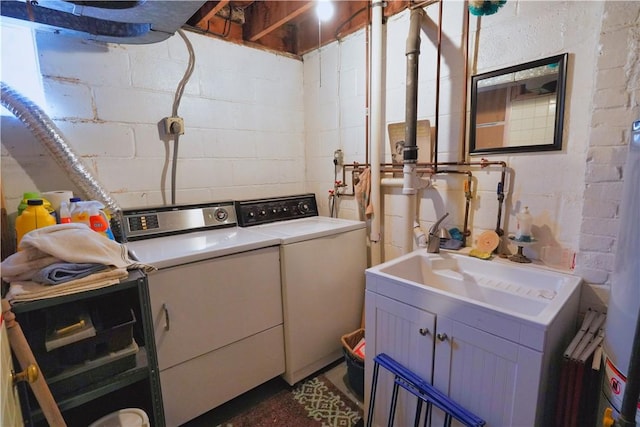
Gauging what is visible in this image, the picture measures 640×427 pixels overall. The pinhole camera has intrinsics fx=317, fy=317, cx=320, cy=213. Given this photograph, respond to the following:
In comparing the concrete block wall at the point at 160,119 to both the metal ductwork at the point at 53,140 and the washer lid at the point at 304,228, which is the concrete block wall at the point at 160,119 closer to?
the metal ductwork at the point at 53,140

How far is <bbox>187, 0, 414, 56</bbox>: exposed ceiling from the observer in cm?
200

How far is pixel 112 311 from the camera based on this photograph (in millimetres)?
1272

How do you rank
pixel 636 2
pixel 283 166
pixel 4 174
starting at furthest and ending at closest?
pixel 283 166
pixel 4 174
pixel 636 2

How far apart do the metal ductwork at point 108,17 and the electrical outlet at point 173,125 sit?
433 millimetres

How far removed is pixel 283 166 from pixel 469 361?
1.92m

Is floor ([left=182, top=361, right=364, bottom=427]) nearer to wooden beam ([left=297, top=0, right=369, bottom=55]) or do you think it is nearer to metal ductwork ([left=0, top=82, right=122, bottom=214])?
metal ductwork ([left=0, top=82, right=122, bottom=214])

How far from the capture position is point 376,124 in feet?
6.72

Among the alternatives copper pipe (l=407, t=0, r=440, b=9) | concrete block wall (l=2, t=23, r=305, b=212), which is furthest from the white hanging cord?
copper pipe (l=407, t=0, r=440, b=9)

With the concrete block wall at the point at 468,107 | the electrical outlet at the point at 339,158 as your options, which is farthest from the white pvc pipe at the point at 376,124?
the electrical outlet at the point at 339,158

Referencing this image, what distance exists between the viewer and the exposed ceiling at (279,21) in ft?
6.55

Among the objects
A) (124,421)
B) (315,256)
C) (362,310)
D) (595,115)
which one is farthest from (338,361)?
(595,115)

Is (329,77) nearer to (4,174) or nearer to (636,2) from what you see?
(636,2)

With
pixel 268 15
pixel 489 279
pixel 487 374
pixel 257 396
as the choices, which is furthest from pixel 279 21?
pixel 257 396

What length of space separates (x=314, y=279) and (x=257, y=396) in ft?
2.48
